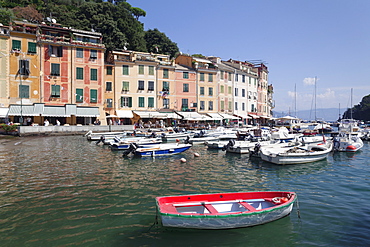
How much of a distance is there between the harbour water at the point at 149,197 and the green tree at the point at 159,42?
5442 centimetres

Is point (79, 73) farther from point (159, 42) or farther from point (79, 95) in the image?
point (159, 42)

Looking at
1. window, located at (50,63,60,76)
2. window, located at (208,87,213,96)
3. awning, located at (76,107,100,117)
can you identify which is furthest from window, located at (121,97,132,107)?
window, located at (208,87,213,96)

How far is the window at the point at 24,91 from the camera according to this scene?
133 ft

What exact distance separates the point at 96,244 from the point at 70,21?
2378 inches

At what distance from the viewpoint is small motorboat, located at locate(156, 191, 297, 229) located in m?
8.26

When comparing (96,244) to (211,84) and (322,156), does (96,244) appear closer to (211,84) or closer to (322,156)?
(322,156)

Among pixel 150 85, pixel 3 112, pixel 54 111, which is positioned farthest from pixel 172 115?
pixel 3 112

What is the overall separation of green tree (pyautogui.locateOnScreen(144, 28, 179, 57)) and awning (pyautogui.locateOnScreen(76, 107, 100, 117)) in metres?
31.4

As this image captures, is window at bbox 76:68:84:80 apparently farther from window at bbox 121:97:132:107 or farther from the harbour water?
the harbour water

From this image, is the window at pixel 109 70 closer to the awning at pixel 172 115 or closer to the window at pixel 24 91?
the awning at pixel 172 115

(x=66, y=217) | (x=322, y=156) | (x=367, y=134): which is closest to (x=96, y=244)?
(x=66, y=217)

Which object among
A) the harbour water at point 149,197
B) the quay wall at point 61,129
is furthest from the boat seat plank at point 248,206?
the quay wall at point 61,129

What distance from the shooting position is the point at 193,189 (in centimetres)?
1349

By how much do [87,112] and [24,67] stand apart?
10.8m
